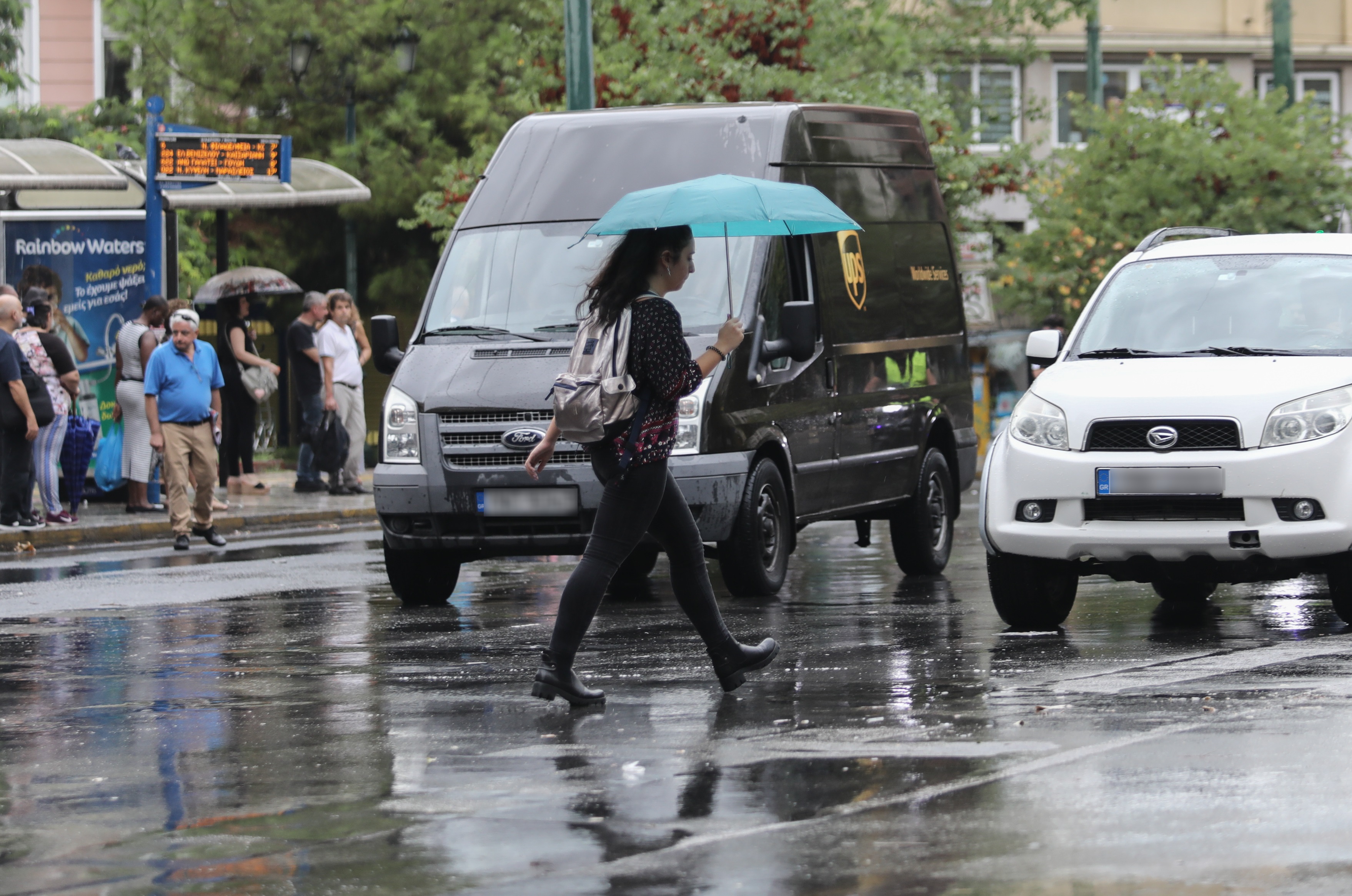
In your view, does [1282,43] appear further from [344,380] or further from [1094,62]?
[344,380]

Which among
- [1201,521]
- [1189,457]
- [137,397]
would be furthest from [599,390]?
[137,397]

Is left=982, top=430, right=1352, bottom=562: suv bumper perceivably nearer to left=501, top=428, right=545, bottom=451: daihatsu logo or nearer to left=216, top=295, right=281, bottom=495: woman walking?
left=501, top=428, right=545, bottom=451: daihatsu logo

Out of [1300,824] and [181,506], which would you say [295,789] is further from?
[181,506]

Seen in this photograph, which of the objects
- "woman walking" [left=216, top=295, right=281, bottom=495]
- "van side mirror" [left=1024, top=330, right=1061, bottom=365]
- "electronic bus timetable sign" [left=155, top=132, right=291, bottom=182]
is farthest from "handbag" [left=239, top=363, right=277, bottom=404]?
"van side mirror" [left=1024, top=330, right=1061, bottom=365]

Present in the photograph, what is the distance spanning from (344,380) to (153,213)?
2546 mm

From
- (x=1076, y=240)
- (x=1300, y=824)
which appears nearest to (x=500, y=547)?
(x=1300, y=824)

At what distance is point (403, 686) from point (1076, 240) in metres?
22.4

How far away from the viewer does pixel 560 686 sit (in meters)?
7.87

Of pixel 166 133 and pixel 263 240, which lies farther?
pixel 263 240

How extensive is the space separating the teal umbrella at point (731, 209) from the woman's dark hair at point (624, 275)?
23 cm

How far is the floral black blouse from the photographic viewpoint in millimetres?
7812

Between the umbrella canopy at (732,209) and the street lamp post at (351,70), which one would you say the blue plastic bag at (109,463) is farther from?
the umbrella canopy at (732,209)

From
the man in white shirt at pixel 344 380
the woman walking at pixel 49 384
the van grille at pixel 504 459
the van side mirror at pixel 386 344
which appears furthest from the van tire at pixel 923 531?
the man in white shirt at pixel 344 380

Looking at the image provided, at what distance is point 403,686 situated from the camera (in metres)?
8.60
